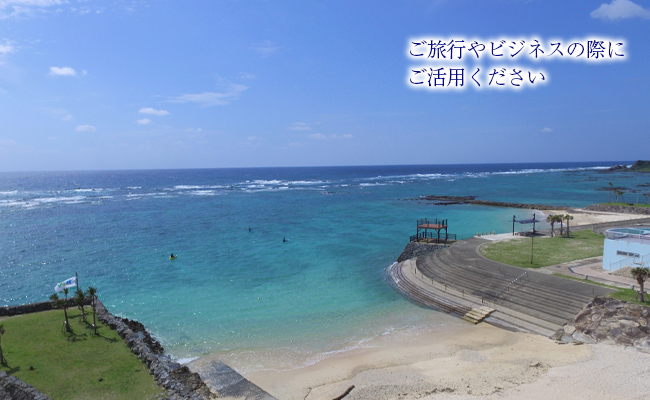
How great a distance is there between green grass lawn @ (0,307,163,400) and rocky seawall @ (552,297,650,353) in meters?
22.1

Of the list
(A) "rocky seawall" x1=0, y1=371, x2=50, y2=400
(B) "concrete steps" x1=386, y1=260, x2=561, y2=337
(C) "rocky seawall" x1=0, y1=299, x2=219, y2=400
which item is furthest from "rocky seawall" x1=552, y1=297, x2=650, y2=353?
(A) "rocky seawall" x1=0, y1=371, x2=50, y2=400

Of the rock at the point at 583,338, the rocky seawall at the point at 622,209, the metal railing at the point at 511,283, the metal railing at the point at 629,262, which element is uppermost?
the rocky seawall at the point at 622,209

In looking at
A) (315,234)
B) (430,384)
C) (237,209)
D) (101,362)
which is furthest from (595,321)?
(237,209)

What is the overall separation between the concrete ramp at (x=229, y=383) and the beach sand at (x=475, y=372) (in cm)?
73

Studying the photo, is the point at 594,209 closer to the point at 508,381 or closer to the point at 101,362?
the point at 508,381

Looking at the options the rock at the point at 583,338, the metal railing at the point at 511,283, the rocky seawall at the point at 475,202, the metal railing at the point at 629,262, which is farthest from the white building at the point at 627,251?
the rocky seawall at the point at 475,202

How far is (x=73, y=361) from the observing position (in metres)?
18.3

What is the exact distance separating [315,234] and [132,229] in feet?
102

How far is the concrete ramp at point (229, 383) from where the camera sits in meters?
17.4

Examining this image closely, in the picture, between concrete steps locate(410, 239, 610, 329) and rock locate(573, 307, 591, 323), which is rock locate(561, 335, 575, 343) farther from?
rock locate(573, 307, 591, 323)

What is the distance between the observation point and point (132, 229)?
61.9m

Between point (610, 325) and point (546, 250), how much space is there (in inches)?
653

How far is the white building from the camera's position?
89.5ft

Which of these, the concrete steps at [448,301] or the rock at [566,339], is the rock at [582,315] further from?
the rock at [566,339]
